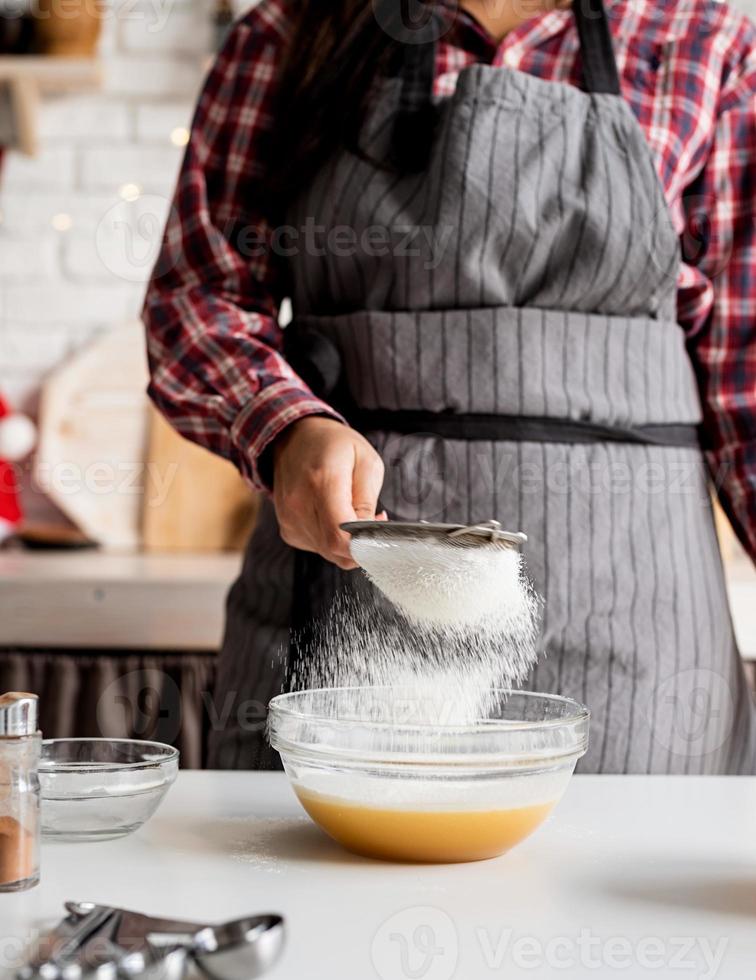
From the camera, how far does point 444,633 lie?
0.75 metres

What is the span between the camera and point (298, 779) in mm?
645

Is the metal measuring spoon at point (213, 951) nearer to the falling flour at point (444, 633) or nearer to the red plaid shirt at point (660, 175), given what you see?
the falling flour at point (444, 633)

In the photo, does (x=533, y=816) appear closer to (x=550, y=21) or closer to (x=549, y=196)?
(x=549, y=196)


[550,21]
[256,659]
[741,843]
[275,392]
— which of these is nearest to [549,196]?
[550,21]

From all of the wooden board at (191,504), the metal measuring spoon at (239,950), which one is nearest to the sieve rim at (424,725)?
the metal measuring spoon at (239,950)

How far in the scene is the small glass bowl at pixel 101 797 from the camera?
0.65 m

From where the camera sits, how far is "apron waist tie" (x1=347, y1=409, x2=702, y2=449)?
1019 mm

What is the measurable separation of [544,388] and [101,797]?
0.54m

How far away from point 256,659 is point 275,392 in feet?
0.83

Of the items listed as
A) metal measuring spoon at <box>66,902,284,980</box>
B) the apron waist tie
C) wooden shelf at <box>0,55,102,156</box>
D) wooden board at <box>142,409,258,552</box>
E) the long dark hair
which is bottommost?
wooden board at <box>142,409,258,552</box>

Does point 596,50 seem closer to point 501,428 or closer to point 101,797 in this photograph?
point 501,428

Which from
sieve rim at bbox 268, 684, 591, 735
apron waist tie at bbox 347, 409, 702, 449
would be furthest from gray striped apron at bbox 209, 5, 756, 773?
sieve rim at bbox 268, 684, 591, 735

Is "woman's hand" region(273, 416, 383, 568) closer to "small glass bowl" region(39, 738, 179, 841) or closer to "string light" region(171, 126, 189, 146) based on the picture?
"small glass bowl" region(39, 738, 179, 841)

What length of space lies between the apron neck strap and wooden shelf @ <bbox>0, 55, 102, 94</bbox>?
1.20m
